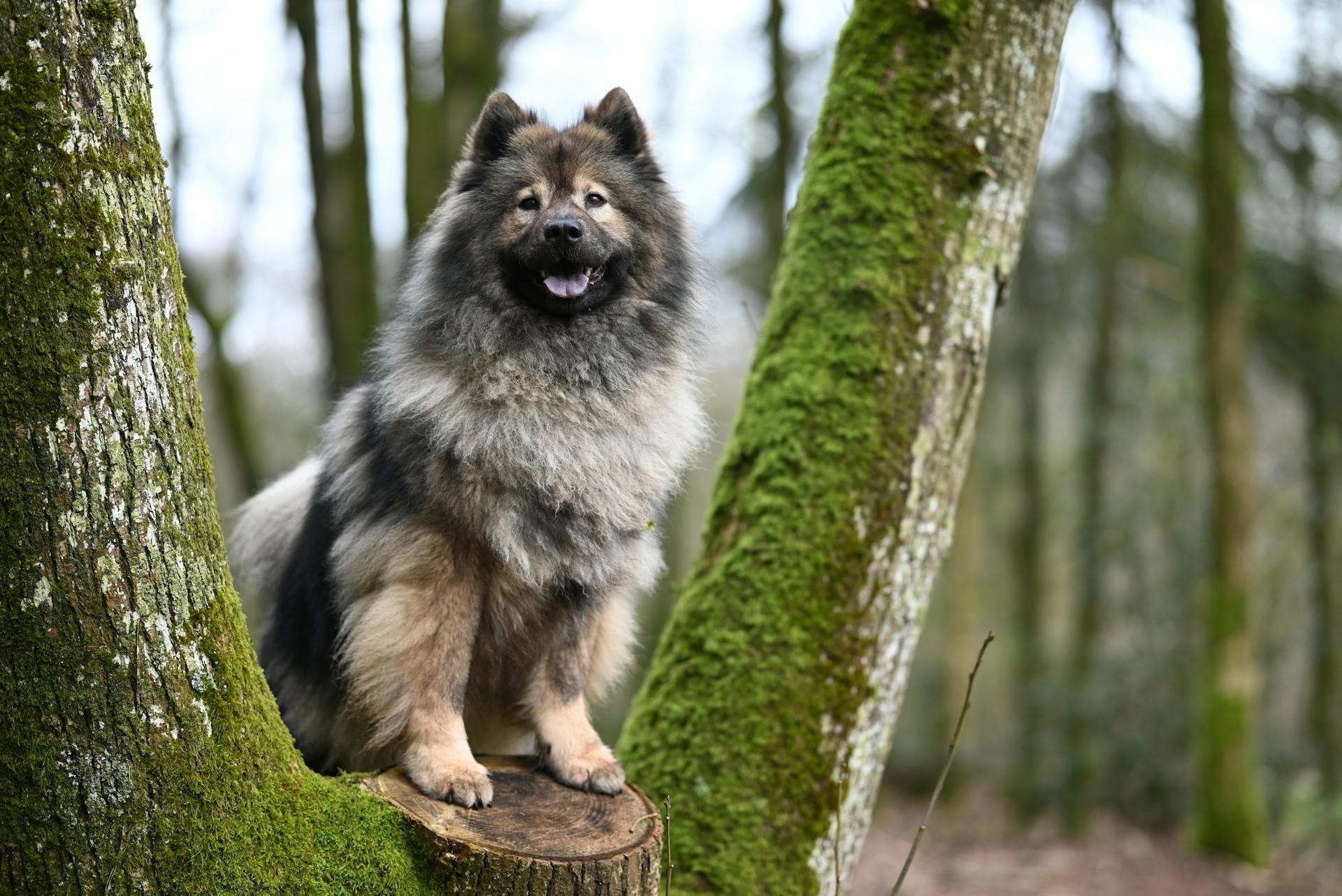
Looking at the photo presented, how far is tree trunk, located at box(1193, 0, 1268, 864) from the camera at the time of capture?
9.41m

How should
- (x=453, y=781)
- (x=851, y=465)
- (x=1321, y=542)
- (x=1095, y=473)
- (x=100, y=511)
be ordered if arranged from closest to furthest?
(x=100, y=511) → (x=453, y=781) → (x=851, y=465) → (x=1321, y=542) → (x=1095, y=473)

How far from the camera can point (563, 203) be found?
10.9 ft

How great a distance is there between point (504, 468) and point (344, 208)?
208 inches

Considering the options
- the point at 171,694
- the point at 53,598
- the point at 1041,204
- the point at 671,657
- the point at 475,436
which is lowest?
the point at 671,657

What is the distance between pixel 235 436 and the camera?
862cm

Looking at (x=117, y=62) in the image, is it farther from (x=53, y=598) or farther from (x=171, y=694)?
(x=171, y=694)

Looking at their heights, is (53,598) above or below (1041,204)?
below

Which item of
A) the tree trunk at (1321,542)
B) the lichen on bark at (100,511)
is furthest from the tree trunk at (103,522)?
the tree trunk at (1321,542)

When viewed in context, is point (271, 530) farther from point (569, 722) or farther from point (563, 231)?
point (563, 231)

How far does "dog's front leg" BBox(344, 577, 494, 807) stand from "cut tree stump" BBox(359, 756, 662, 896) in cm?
16

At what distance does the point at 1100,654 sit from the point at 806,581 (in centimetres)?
1148

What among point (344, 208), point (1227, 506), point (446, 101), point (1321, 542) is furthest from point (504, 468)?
point (1321, 542)

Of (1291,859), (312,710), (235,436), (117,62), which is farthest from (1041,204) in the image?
(117,62)

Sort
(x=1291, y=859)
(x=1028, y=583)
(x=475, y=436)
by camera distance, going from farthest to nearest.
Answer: (x=1028, y=583)
(x=1291, y=859)
(x=475, y=436)
